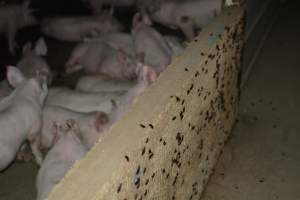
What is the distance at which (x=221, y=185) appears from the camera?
2918mm

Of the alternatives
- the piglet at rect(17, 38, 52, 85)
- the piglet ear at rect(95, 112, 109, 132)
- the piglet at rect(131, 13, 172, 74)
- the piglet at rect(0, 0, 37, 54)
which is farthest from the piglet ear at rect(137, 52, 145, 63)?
the piglet at rect(0, 0, 37, 54)

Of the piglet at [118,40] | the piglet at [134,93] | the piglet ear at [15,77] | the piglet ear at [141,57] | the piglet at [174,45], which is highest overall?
the piglet at [134,93]

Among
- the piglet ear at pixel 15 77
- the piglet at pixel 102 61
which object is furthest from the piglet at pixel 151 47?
the piglet ear at pixel 15 77

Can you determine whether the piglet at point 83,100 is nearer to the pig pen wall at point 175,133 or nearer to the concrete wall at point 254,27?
the pig pen wall at point 175,133

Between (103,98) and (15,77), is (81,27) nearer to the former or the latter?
(15,77)

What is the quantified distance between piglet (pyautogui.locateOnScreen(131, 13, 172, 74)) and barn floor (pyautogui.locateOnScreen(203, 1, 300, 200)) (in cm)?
82

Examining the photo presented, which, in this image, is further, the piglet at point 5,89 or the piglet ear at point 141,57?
the piglet ear at point 141,57

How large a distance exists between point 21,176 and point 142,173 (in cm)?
176

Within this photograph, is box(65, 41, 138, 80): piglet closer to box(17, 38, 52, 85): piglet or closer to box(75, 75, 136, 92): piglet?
box(75, 75, 136, 92): piglet

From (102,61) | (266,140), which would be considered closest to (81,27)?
(102,61)

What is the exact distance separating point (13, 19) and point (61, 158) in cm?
316

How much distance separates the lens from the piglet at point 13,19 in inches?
201

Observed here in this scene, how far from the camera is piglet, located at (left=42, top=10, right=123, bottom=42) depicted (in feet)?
17.0

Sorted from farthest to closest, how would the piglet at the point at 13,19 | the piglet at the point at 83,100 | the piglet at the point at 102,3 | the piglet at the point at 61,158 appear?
the piglet at the point at 102,3 < the piglet at the point at 13,19 < the piglet at the point at 83,100 < the piglet at the point at 61,158
